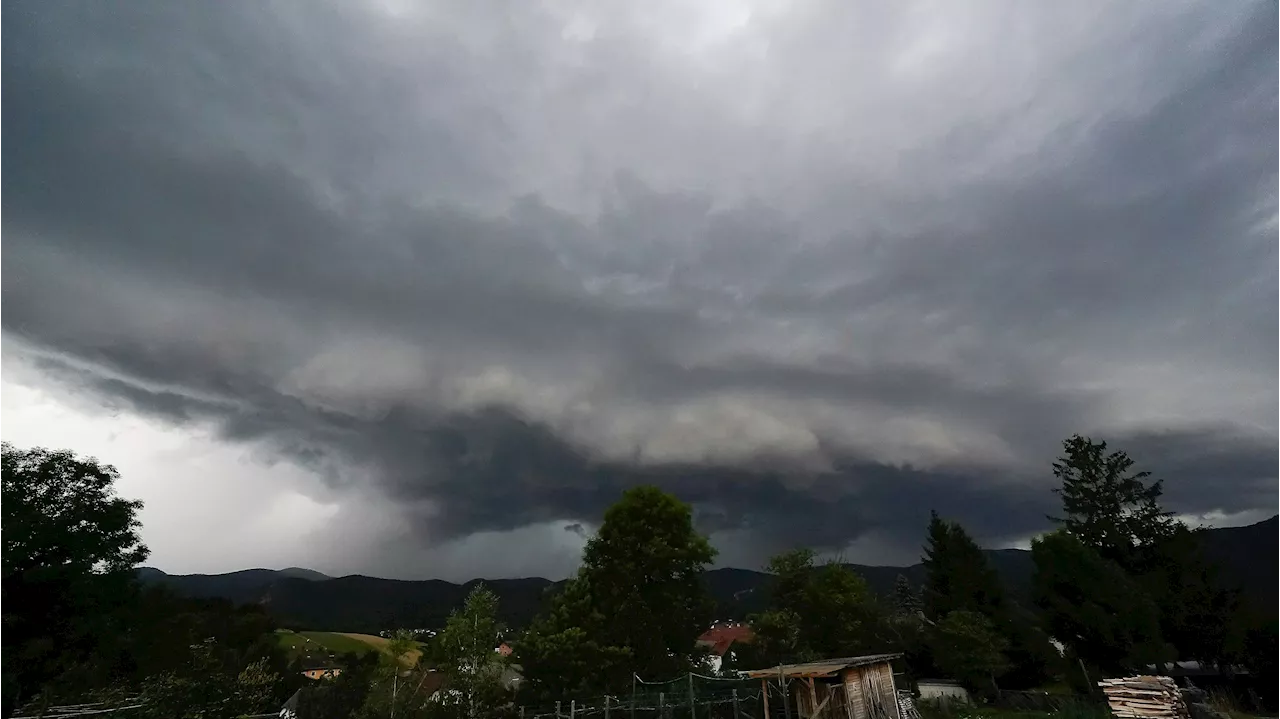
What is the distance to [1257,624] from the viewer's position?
1499 inches

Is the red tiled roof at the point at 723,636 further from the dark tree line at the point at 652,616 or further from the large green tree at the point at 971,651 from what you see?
the large green tree at the point at 971,651

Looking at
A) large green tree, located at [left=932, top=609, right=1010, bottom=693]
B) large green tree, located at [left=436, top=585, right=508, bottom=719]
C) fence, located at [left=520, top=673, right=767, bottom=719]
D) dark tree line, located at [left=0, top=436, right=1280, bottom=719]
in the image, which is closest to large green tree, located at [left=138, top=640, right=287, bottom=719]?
dark tree line, located at [left=0, top=436, right=1280, bottom=719]

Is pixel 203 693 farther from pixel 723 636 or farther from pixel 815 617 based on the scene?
pixel 723 636

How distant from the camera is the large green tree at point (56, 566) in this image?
112ft

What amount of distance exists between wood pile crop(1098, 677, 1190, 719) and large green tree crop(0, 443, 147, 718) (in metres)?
49.9

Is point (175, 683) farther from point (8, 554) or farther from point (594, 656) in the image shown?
point (594, 656)

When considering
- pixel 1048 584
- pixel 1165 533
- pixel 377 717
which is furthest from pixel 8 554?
pixel 1165 533

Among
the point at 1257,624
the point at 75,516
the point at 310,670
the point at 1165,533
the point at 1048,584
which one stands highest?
the point at 75,516

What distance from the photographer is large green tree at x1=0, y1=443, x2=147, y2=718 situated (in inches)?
1345

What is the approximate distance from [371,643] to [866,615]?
90.9 meters

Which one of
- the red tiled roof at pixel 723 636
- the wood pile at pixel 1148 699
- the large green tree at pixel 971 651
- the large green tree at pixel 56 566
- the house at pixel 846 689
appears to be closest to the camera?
the wood pile at pixel 1148 699

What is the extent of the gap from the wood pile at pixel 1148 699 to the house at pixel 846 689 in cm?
811

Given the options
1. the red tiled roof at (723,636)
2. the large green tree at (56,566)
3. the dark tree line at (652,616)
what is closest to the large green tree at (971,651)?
the dark tree line at (652,616)

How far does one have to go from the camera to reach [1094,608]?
39281 mm
